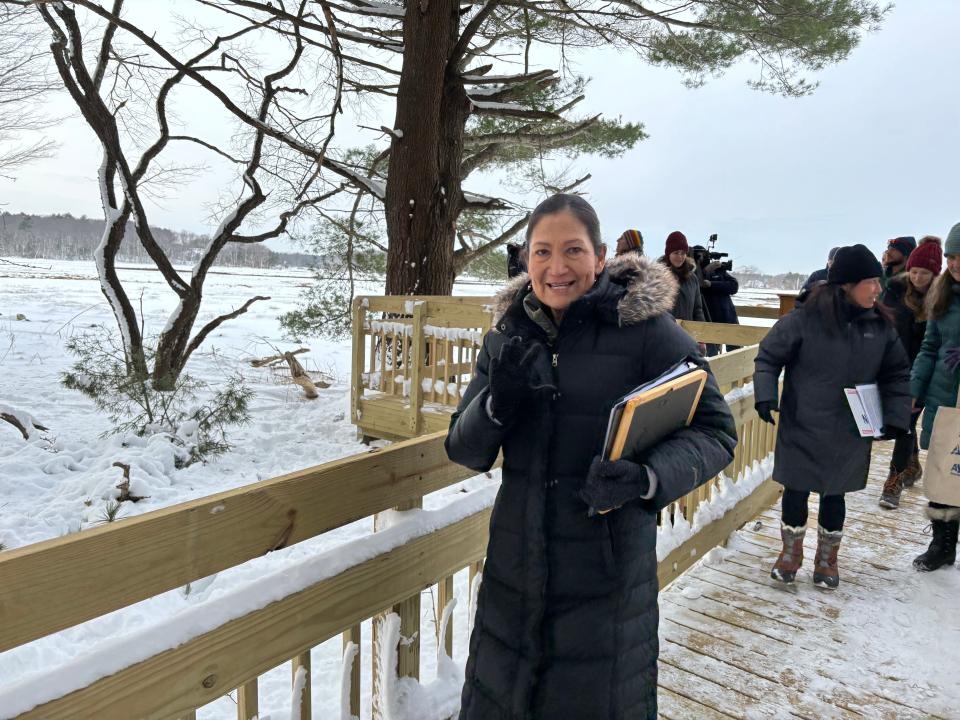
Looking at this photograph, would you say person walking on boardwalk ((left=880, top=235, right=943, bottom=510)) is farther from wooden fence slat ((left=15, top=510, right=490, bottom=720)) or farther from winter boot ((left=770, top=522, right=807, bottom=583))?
wooden fence slat ((left=15, top=510, right=490, bottom=720))

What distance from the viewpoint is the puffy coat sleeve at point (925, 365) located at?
11.8 feet

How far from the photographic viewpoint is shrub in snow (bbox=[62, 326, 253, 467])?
7.99m

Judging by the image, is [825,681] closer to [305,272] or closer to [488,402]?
[488,402]

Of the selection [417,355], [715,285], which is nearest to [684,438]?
Answer: [417,355]

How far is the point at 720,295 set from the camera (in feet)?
23.8

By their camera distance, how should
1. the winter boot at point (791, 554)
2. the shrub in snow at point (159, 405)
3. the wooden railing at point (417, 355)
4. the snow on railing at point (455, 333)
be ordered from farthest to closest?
the shrub in snow at point (159, 405)
the snow on railing at point (455, 333)
the wooden railing at point (417, 355)
the winter boot at point (791, 554)

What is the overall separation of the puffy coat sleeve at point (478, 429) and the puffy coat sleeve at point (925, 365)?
3148 mm

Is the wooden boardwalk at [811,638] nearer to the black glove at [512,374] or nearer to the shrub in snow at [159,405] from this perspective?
the black glove at [512,374]

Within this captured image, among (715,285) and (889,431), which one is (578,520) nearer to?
(889,431)

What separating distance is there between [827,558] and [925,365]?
1.29m

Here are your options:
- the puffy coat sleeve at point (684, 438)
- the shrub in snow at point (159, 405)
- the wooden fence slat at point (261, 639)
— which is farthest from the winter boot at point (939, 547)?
the shrub in snow at point (159, 405)

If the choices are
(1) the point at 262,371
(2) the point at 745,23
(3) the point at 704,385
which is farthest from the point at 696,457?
(1) the point at 262,371

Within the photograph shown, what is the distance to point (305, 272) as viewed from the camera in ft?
41.6

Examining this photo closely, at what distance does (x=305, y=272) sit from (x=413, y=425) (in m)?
6.21
